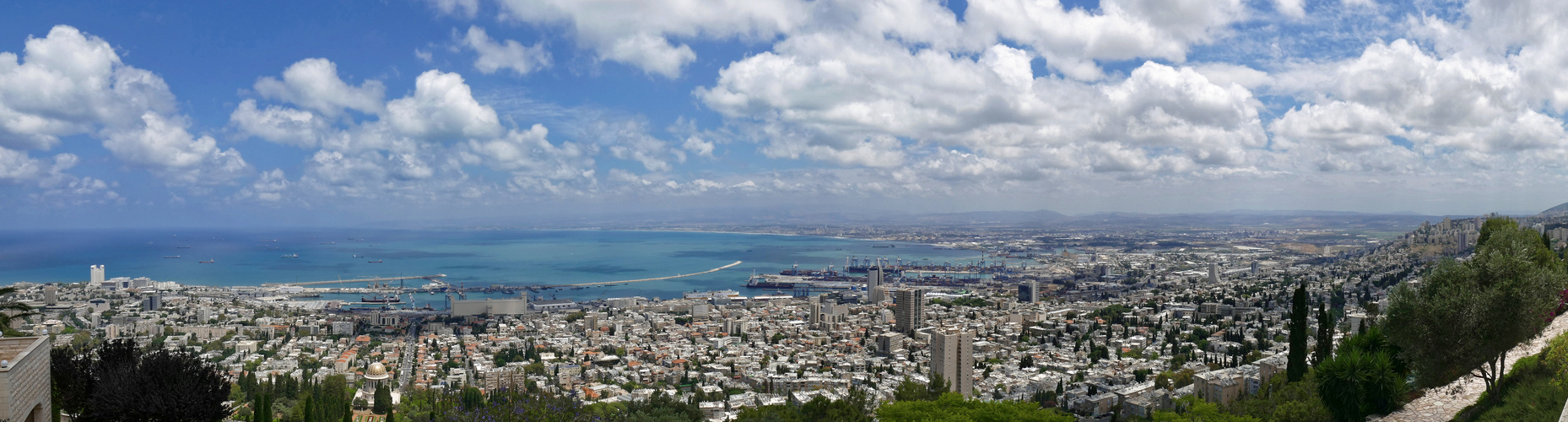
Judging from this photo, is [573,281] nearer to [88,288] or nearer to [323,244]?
[88,288]

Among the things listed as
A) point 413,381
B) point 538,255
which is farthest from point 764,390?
point 538,255

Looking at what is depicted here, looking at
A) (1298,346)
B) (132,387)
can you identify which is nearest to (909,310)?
(1298,346)

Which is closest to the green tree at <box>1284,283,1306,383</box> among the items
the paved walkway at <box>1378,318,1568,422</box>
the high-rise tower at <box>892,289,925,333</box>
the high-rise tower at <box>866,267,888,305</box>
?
the paved walkway at <box>1378,318,1568,422</box>

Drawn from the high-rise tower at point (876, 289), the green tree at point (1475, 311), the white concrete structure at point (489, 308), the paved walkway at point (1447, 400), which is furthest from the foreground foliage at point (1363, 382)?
the white concrete structure at point (489, 308)

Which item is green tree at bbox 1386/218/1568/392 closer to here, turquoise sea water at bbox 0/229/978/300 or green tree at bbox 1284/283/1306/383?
green tree at bbox 1284/283/1306/383

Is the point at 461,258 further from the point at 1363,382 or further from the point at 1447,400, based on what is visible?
the point at 1447,400

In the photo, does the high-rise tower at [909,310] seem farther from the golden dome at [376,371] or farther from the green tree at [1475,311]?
the green tree at [1475,311]
